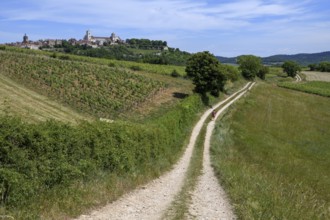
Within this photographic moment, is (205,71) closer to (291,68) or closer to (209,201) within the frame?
(209,201)

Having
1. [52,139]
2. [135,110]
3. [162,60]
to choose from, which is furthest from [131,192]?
[162,60]

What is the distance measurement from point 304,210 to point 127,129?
24.7 ft

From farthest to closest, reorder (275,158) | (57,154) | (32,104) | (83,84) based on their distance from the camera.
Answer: (83,84), (32,104), (275,158), (57,154)

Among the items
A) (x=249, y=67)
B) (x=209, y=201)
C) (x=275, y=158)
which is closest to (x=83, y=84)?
(x=275, y=158)

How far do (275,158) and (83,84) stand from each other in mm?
34550

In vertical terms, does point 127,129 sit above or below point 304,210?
above

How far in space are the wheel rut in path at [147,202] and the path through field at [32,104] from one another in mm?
18629

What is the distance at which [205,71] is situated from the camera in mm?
59281

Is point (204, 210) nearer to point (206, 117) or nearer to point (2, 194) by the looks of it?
point (2, 194)

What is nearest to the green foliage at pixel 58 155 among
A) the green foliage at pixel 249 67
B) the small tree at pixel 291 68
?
the green foliage at pixel 249 67

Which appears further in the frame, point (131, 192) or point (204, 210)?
point (131, 192)

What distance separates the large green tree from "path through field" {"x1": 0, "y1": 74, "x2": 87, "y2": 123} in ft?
78.9

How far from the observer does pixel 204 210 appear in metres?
12.0

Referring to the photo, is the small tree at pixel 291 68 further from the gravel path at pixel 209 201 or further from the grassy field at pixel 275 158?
the gravel path at pixel 209 201
